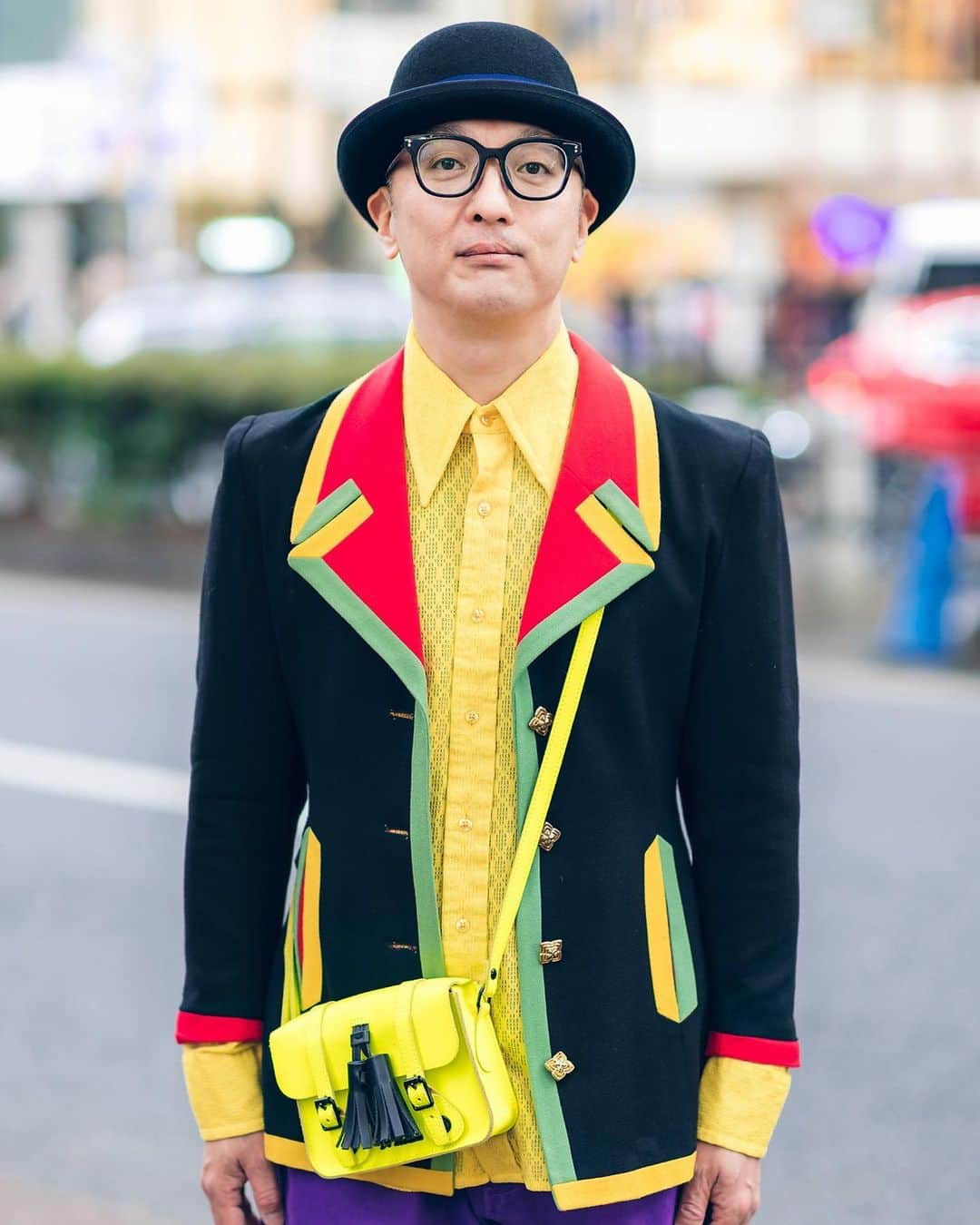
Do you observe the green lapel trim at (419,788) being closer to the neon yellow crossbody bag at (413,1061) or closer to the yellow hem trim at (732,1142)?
the neon yellow crossbody bag at (413,1061)

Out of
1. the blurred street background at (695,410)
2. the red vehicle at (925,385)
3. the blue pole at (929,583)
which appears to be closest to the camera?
the blurred street background at (695,410)

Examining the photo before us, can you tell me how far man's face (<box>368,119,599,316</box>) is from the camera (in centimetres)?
196

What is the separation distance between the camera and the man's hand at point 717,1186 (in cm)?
209

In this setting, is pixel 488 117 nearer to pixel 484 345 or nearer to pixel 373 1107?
pixel 484 345

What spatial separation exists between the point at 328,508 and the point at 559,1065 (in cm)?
64

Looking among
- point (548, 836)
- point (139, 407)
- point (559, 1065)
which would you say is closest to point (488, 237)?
A: point (548, 836)

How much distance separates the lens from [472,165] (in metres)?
1.98

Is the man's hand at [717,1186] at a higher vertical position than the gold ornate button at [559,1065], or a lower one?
lower

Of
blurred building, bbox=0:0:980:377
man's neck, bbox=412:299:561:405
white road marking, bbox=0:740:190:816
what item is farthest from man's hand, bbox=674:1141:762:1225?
blurred building, bbox=0:0:980:377

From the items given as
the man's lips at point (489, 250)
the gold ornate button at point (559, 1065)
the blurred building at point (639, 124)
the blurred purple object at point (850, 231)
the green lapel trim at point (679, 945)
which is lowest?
the gold ornate button at point (559, 1065)

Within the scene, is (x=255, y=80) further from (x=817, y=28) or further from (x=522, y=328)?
(x=522, y=328)

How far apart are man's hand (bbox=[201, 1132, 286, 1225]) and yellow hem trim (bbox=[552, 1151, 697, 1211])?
1.16 ft

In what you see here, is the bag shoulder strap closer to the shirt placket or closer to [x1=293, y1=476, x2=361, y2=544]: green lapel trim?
the shirt placket

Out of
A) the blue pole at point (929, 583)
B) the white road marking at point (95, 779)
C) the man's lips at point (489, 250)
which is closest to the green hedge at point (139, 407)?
the blue pole at point (929, 583)
